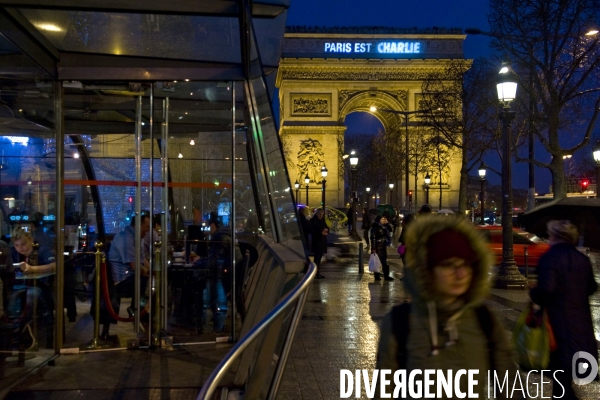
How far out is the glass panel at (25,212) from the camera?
7266 mm

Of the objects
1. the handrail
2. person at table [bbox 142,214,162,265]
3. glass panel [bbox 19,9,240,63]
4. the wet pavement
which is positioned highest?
glass panel [bbox 19,9,240,63]

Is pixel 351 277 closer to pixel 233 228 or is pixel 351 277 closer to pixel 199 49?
pixel 233 228

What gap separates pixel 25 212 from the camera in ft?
25.1

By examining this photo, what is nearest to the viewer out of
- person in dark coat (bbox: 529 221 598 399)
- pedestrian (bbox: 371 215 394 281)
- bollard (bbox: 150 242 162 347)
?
person in dark coat (bbox: 529 221 598 399)

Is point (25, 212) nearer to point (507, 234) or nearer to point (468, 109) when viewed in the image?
point (507, 234)

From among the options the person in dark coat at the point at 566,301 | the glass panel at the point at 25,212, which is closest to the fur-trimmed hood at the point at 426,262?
the person in dark coat at the point at 566,301

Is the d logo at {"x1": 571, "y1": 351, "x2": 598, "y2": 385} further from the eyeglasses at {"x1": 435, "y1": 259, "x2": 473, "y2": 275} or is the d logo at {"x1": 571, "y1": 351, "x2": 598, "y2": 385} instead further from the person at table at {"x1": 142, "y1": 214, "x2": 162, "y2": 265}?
the person at table at {"x1": 142, "y1": 214, "x2": 162, "y2": 265}

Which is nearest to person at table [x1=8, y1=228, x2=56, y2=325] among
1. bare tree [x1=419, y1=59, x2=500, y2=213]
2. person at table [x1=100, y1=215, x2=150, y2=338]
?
person at table [x1=100, y1=215, x2=150, y2=338]

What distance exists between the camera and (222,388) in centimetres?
680

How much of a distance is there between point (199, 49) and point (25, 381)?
153 inches

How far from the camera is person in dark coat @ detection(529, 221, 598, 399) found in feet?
18.0

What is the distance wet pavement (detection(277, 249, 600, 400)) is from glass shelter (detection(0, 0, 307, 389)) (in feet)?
2.93

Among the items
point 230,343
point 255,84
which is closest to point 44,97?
point 255,84

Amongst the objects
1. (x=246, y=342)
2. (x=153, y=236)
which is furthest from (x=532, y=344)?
(x=153, y=236)
